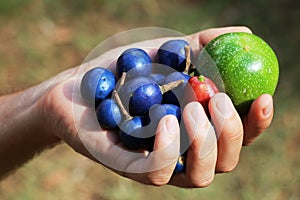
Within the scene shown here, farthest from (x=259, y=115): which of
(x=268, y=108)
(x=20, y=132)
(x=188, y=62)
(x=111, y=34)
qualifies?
(x=111, y=34)

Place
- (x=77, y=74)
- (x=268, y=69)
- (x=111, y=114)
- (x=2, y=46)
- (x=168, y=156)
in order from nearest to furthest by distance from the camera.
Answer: (x=168, y=156) < (x=111, y=114) < (x=268, y=69) < (x=77, y=74) < (x=2, y=46)

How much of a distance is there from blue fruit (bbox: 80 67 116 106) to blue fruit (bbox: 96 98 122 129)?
49mm

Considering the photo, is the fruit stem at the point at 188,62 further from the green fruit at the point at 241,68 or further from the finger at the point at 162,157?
the finger at the point at 162,157

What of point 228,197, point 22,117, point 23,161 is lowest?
point 228,197

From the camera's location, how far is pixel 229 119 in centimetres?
137

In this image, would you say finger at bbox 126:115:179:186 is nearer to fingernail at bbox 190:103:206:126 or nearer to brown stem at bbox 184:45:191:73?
fingernail at bbox 190:103:206:126

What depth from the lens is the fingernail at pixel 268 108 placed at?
1.42 meters

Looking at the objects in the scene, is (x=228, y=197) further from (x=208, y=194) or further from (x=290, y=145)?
(x=290, y=145)

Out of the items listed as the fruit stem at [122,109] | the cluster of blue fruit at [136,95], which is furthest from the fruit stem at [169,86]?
the fruit stem at [122,109]

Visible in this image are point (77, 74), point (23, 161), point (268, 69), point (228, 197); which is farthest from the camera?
point (228, 197)

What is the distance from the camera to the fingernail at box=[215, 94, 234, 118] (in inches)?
53.7

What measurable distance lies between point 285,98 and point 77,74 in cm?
140

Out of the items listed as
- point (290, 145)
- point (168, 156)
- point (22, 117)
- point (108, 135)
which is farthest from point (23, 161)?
point (290, 145)

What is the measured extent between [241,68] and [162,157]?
0.37m
